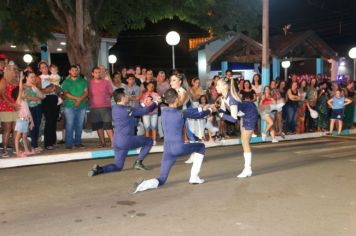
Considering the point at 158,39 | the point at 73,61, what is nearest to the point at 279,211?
the point at 73,61

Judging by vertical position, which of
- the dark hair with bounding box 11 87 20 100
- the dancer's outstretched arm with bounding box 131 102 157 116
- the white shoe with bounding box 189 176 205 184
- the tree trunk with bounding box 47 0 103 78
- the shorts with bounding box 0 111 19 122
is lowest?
the white shoe with bounding box 189 176 205 184

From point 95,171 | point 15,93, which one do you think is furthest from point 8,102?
point 95,171

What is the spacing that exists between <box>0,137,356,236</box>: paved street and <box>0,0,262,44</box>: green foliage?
7024 mm

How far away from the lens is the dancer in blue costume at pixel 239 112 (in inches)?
283

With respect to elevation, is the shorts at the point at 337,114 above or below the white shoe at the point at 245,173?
above

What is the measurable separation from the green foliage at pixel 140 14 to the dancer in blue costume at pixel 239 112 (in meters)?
6.66

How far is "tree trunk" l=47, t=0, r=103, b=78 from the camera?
12211 millimetres

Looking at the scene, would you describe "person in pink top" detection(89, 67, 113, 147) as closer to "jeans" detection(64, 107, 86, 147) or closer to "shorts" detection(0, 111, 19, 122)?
"jeans" detection(64, 107, 86, 147)

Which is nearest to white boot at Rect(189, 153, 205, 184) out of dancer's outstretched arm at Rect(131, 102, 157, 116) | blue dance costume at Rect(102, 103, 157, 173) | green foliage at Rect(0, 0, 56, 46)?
dancer's outstretched arm at Rect(131, 102, 157, 116)

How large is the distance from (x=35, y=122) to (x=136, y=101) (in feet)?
8.45

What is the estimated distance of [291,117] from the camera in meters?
13.0

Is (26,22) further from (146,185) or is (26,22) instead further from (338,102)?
(338,102)

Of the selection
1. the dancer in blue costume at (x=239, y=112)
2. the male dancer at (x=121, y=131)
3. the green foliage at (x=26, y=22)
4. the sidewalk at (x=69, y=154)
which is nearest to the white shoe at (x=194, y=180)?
the dancer in blue costume at (x=239, y=112)

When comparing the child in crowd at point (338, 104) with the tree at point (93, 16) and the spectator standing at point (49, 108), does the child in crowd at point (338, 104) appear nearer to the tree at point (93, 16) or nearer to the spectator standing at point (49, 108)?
the tree at point (93, 16)
